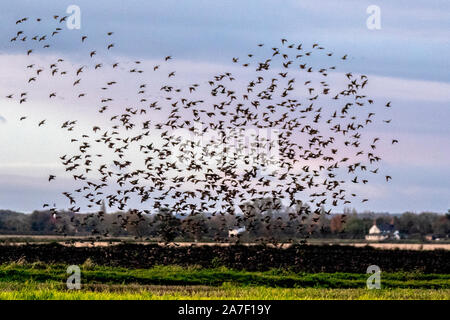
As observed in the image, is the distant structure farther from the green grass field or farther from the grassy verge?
the grassy verge

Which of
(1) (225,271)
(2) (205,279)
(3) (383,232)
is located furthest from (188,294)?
(3) (383,232)

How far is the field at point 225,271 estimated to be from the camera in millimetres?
26469

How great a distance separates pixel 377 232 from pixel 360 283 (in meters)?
102

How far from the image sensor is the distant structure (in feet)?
411

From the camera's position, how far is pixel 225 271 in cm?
3841

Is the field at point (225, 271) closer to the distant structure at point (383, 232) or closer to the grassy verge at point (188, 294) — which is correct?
the grassy verge at point (188, 294)

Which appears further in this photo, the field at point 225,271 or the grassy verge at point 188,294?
the field at point 225,271

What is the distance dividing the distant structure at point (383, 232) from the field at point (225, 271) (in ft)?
211

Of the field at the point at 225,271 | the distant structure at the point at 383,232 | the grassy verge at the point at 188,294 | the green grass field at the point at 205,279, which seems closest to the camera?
the grassy verge at the point at 188,294

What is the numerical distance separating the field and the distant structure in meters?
64.3

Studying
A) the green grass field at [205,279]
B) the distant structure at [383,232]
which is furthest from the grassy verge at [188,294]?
the distant structure at [383,232]
